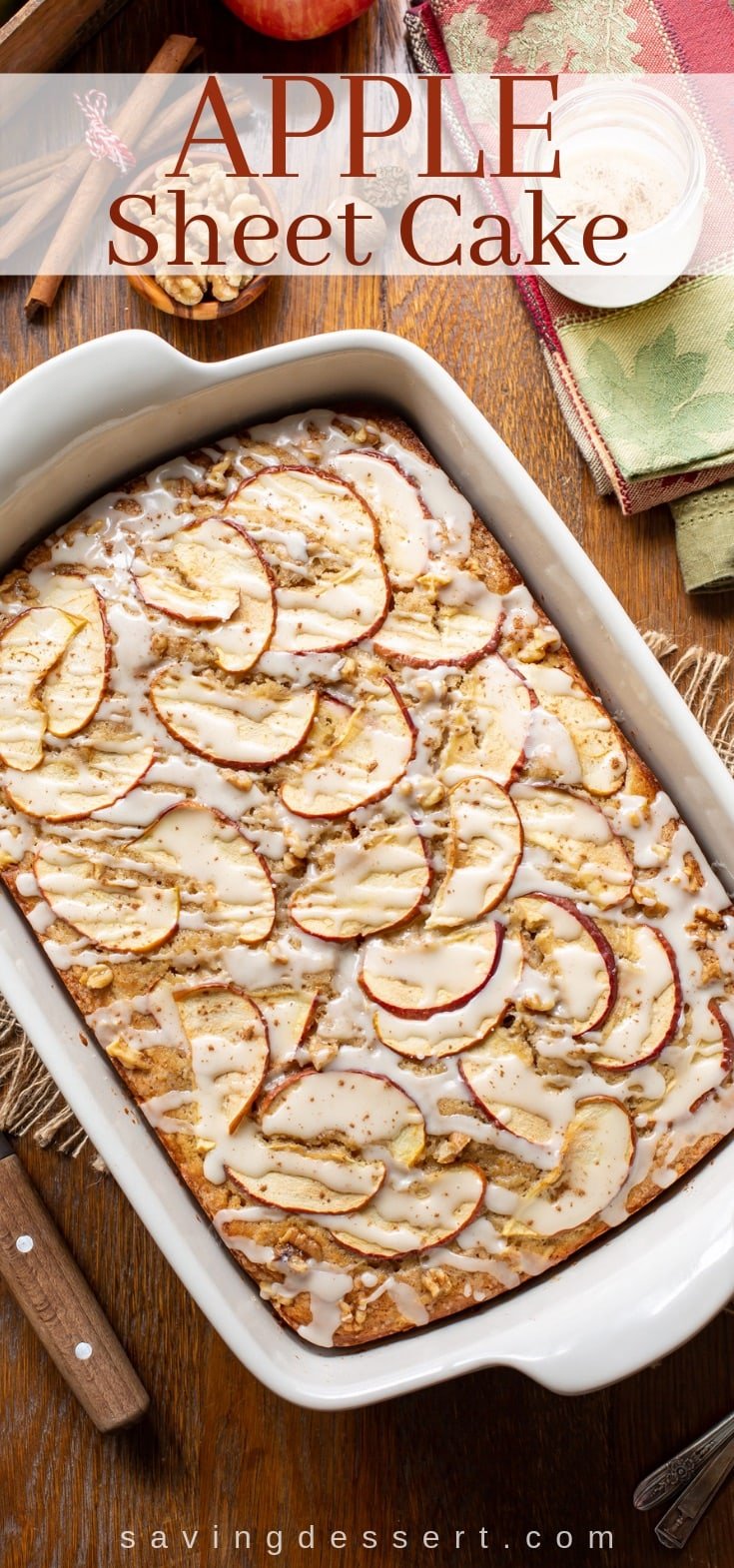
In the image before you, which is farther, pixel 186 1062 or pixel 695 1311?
pixel 186 1062

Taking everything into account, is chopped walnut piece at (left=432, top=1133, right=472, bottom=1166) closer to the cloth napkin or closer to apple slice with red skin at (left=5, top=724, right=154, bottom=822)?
apple slice with red skin at (left=5, top=724, right=154, bottom=822)

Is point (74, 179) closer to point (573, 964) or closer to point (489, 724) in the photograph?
point (489, 724)

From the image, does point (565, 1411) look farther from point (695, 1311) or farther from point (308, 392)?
point (308, 392)

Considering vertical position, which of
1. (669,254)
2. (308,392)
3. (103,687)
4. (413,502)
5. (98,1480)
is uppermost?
(669,254)

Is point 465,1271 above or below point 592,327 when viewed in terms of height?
below

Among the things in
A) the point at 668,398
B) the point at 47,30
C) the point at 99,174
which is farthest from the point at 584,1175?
the point at 47,30

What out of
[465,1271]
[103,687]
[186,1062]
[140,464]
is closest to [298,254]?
[140,464]

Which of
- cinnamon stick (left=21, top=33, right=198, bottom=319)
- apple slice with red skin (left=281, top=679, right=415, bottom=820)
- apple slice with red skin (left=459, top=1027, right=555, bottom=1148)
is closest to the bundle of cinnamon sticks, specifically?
cinnamon stick (left=21, top=33, right=198, bottom=319)
